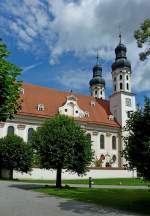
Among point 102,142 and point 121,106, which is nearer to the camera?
point 102,142

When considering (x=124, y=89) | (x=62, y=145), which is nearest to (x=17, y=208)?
(x=62, y=145)

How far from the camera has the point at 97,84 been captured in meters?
104

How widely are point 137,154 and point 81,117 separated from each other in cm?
5798

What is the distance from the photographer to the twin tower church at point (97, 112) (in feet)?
224

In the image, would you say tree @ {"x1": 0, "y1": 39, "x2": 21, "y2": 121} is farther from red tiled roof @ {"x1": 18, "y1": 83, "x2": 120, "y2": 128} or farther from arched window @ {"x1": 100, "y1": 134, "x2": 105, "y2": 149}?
arched window @ {"x1": 100, "y1": 134, "x2": 105, "y2": 149}

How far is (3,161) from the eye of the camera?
53.2 metres

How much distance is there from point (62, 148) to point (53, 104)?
4083 centimetres

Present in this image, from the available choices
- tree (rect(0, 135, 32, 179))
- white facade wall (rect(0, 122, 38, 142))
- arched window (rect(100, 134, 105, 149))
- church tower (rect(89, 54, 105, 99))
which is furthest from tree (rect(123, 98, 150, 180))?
church tower (rect(89, 54, 105, 99))

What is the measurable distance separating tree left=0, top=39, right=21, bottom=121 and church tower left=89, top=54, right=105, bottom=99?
8943cm

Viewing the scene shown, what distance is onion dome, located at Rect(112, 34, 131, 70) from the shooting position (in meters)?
88.2

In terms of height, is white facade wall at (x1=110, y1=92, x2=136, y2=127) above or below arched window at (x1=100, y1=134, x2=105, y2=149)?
above

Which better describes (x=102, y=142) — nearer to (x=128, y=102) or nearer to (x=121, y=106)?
(x=121, y=106)

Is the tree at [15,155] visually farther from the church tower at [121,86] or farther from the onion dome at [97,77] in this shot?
the onion dome at [97,77]

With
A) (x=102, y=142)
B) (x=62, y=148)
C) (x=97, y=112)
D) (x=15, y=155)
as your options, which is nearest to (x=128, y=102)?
(x=97, y=112)
